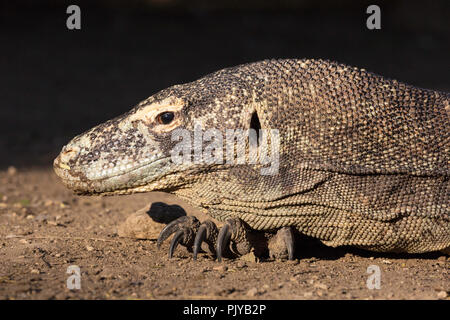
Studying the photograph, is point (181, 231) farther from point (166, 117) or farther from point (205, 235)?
point (166, 117)

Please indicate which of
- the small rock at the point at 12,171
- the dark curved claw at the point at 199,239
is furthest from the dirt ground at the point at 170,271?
the small rock at the point at 12,171

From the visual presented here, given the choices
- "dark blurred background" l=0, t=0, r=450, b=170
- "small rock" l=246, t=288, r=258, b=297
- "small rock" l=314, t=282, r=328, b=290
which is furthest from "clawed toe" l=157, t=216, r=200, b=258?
"dark blurred background" l=0, t=0, r=450, b=170

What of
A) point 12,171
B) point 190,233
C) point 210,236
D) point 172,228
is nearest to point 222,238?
point 210,236

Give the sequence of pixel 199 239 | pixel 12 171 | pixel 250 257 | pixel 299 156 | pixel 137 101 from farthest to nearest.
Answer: pixel 137 101, pixel 12 171, pixel 250 257, pixel 199 239, pixel 299 156

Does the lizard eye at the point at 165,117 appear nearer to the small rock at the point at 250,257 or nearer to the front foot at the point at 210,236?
the front foot at the point at 210,236

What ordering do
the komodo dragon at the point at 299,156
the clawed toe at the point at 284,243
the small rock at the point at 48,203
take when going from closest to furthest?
1. the komodo dragon at the point at 299,156
2. the clawed toe at the point at 284,243
3. the small rock at the point at 48,203

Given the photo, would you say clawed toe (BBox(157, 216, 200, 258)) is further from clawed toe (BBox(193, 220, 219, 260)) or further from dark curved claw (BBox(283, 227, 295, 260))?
dark curved claw (BBox(283, 227, 295, 260))
